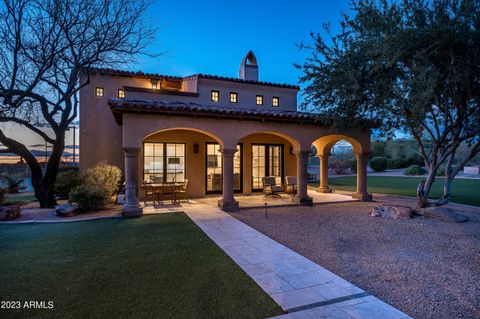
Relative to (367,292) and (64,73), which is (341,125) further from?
(64,73)

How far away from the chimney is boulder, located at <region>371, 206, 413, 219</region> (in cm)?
1027

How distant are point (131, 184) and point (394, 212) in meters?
8.51

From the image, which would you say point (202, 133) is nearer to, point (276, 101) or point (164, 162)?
point (164, 162)

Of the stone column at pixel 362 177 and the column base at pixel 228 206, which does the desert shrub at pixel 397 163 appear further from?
the column base at pixel 228 206

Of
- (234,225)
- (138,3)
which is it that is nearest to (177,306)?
(234,225)

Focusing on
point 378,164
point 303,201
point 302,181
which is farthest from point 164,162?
point 378,164

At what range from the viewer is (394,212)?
26.0 ft

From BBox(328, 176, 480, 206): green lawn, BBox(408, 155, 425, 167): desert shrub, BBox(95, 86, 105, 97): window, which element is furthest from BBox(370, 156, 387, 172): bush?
BBox(95, 86, 105, 97): window

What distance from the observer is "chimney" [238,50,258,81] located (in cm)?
1484

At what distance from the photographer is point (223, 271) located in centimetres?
399

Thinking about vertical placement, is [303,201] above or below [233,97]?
below

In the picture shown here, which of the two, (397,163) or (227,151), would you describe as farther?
(397,163)

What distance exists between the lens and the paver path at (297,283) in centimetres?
291

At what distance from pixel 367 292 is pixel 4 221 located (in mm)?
9590
